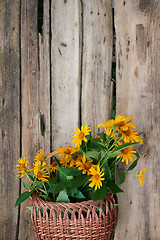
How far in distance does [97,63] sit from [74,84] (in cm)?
15

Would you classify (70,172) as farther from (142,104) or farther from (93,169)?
(142,104)

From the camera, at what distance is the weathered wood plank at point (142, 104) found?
1029 mm

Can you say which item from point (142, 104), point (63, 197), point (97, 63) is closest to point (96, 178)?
point (63, 197)

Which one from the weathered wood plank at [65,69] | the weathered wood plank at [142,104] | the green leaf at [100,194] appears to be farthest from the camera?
the weathered wood plank at [65,69]

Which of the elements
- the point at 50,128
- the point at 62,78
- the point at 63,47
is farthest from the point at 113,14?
the point at 50,128

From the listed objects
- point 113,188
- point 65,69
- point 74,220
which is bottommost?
point 74,220

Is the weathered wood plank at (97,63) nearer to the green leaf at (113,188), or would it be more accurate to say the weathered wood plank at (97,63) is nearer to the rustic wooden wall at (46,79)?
the rustic wooden wall at (46,79)

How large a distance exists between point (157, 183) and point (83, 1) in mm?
899

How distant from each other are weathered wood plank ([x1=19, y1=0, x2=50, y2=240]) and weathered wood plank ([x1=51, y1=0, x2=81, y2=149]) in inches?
1.5

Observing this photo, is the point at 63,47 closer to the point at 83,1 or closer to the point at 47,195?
the point at 83,1

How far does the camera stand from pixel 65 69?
1175 mm

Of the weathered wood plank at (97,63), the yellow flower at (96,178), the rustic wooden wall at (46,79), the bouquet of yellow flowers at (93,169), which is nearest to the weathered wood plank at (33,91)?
the rustic wooden wall at (46,79)

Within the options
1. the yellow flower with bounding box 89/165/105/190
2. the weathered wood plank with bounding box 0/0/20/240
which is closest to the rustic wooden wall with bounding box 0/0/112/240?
the weathered wood plank with bounding box 0/0/20/240

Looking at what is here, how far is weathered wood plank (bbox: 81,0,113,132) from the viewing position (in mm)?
1115
